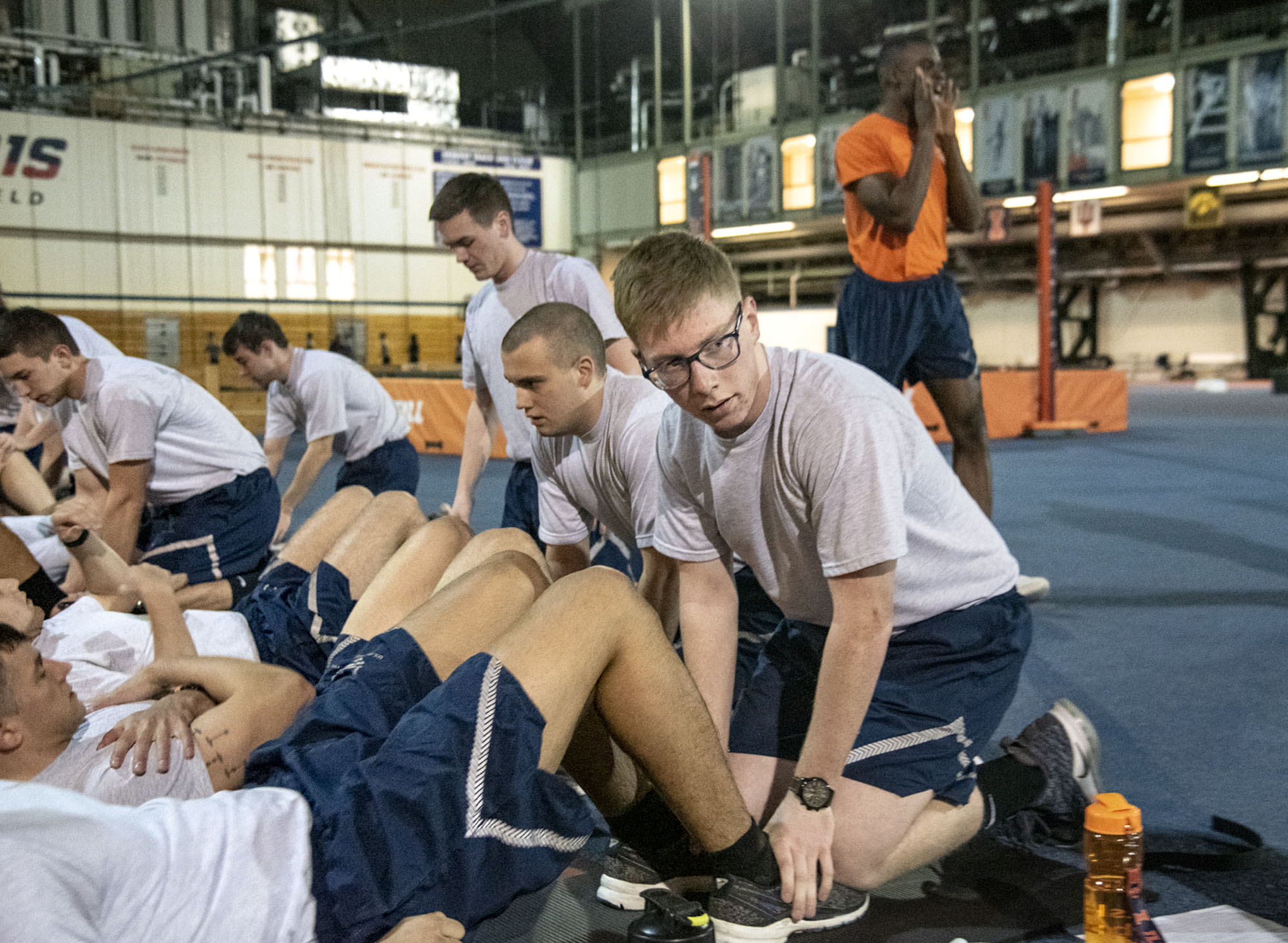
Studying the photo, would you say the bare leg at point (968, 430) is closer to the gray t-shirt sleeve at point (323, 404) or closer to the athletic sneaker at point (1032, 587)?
the athletic sneaker at point (1032, 587)

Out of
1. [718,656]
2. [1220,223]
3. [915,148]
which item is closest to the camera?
[718,656]

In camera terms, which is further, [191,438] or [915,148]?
[191,438]

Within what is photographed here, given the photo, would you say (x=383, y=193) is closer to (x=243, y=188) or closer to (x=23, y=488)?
(x=243, y=188)

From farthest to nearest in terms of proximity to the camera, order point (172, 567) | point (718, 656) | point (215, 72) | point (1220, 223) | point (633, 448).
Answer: point (215, 72) → point (1220, 223) → point (172, 567) → point (633, 448) → point (718, 656)

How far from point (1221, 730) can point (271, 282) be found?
2047 centimetres

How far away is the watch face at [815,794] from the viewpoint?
165cm

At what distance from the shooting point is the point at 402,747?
1436 millimetres

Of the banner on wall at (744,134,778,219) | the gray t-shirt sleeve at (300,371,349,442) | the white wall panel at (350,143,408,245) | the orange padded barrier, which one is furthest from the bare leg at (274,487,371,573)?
the banner on wall at (744,134,778,219)

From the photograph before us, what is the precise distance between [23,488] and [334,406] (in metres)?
1.28

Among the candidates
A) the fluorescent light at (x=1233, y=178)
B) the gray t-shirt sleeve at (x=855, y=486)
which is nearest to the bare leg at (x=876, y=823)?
the gray t-shirt sleeve at (x=855, y=486)

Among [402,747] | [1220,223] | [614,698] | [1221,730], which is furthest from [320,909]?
[1220,223]

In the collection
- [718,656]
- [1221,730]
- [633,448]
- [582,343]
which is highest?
[582,343]

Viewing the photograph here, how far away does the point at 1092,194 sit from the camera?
1922 centimetres

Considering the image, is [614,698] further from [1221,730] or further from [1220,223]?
[1220,223]
